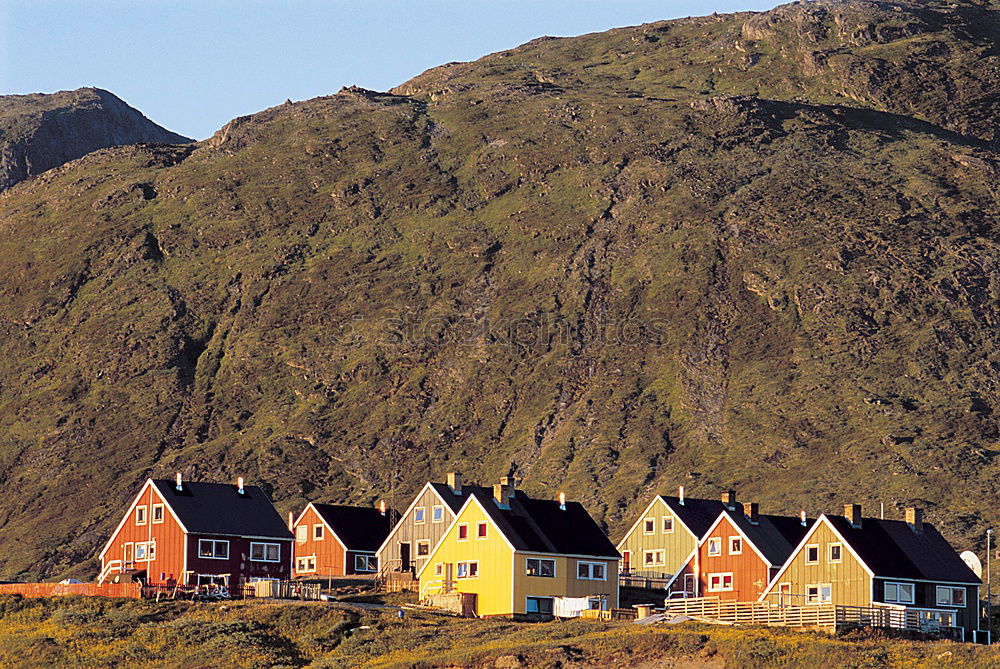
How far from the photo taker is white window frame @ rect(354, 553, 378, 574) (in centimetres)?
11569

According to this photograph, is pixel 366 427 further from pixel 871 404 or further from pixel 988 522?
pixel 988 522

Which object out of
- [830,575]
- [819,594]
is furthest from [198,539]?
[830,575]

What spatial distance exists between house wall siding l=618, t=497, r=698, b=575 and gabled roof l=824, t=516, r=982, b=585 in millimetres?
22636

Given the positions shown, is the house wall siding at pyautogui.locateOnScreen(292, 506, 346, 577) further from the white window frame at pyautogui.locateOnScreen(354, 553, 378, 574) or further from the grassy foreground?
the grassy foreground

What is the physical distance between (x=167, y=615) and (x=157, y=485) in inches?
734

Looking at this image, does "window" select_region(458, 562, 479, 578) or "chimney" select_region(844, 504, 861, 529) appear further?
"window" select_region(458, 562, 479, 578)

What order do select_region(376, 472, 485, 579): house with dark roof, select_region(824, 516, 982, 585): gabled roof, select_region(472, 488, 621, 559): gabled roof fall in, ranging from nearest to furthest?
select_region(824, 516, 982, 585): gabled roof
select_region(472, 488, 621, 559): gabled roof
select_region(376, 472, 485, 579): house with dark roof

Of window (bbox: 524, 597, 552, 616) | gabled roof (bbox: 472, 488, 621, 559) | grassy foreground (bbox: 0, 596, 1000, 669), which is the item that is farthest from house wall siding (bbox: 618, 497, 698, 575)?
grassy foreground (bbox: 0, 596, 1000, 669)

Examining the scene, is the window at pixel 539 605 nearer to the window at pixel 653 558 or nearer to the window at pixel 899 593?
the window at pixel 899 593

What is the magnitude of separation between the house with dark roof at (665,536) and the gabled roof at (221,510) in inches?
1075

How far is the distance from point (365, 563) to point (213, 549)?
57.6 feet

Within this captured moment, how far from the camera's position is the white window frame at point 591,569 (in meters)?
95.8

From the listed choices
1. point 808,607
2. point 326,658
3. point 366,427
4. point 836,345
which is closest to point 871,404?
point 836,345

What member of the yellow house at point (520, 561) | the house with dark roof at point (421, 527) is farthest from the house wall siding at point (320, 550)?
the yellow house at point (520, 561)
